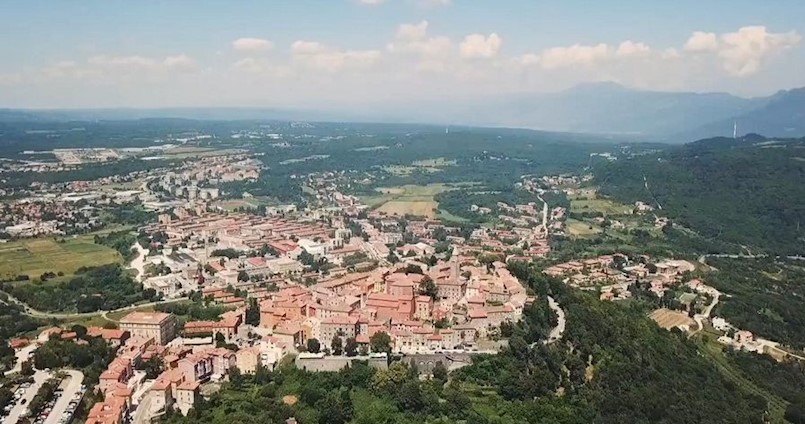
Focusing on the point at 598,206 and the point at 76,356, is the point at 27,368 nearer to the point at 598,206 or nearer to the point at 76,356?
the point at 76,356

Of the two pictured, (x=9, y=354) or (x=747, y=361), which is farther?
(x=747, y=361)

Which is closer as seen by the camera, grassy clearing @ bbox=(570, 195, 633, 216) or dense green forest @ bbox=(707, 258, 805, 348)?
dense green forest @ bbox=(707, 258, 805, 348)

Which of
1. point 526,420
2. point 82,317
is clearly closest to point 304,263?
point 82,317

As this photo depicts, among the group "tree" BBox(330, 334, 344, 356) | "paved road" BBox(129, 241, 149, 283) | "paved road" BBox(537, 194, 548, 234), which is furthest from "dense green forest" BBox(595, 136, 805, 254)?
"paved road" BBox(129, 241, 149, 283)

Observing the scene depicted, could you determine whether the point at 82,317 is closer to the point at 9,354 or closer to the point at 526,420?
the point at 9,354

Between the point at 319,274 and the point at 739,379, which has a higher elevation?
the point at 319,274

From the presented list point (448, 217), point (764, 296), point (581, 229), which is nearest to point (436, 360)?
point (764, 296)

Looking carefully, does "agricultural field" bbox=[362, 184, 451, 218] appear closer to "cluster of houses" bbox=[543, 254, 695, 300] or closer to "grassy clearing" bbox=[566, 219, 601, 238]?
"grassy clearing" bbox=[566, 219, 601, 238]
